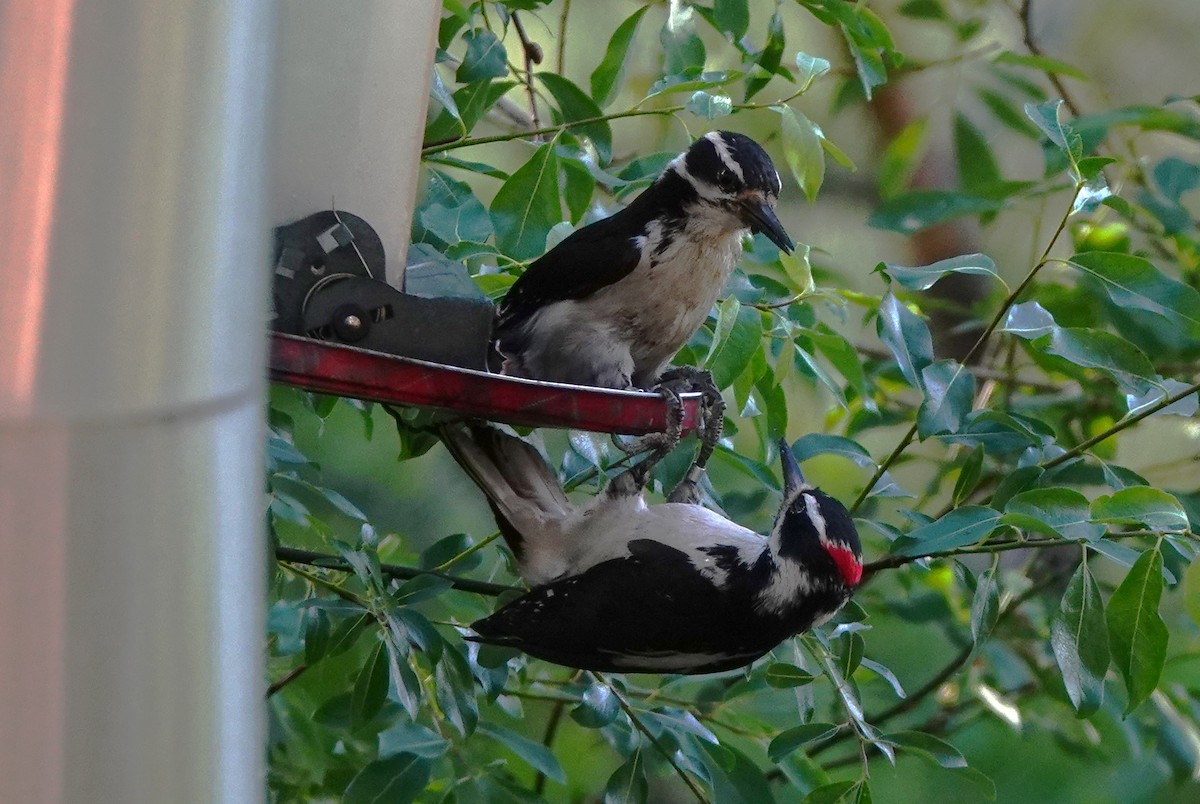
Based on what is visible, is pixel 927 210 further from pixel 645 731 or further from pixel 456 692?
pixel 456 692

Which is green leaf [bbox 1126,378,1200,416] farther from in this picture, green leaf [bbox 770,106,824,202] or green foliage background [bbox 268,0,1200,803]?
green leaf [bbox 770,106,824,202]

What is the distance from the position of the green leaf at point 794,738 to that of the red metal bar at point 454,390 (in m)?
0.46

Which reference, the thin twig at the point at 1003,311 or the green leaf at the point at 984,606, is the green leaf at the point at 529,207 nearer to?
the thin twig at the point at 1003,311

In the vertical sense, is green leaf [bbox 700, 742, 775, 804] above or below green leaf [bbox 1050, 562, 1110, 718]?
below

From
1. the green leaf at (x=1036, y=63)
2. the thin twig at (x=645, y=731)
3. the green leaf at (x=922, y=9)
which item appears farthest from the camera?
the green leaf at (x=922, y=9)

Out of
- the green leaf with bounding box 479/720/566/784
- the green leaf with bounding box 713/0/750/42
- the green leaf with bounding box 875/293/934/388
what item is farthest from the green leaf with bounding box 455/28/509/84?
the green leaf with bounding box 479/720/566/784

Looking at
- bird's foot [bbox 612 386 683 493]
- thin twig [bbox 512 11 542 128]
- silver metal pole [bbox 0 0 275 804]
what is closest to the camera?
silver metal pole [bbox 0 0 275 804]

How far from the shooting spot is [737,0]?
135 cm

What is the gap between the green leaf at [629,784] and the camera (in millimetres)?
1329

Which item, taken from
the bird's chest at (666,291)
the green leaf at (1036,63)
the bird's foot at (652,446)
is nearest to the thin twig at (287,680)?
the bird's foot at (652,446)

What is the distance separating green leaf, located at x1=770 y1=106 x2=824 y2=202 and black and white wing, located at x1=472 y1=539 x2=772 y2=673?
1.26 feet

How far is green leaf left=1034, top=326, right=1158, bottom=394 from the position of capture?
121 cm

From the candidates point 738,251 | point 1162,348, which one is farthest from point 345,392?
point 1162,348

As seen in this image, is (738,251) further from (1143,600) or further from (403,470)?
(403,470)
